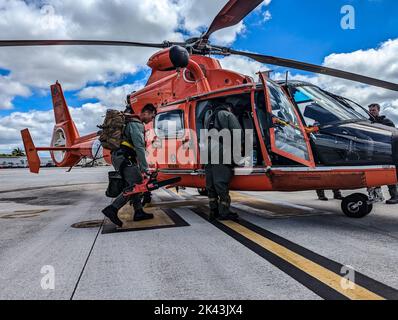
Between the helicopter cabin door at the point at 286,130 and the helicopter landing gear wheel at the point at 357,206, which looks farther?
the helicopter landing gear wheel at the point at 357,206

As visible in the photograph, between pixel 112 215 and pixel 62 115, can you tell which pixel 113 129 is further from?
pixel 62 115

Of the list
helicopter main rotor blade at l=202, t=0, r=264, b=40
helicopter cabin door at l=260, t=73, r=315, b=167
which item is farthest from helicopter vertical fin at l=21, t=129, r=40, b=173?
helicopter cabin door at l=260, t=73, r=315, b=167

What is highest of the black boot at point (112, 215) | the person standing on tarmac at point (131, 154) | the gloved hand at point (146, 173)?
the person standing on tarmac at point (131, 154)

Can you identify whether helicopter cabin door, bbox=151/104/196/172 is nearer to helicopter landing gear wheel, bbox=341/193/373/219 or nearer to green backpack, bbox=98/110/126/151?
green backpack, bbox=98/110/126/151

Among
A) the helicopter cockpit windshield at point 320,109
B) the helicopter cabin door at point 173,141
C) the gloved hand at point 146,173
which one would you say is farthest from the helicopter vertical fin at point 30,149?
the helicopter cockpit windshield at point 320,109

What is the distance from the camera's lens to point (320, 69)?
564cm

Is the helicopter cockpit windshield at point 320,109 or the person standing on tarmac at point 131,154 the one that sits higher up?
the helicopter cockpit windshield at point 320,109

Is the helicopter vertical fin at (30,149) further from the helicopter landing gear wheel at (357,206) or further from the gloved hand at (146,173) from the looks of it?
the helicopter landing gear wheel at (357,206)

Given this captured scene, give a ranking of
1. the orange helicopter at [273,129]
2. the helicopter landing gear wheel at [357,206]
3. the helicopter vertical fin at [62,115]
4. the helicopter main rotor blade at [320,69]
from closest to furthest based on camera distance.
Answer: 1. the orange helicopter at [273,129]
2. the helicopter landing gear wheel at [357,206]
3. the helicopter main rotor blade at [320,69]
4. the helicopter vertical fin at [62,115]

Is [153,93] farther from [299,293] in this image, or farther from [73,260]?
[299,293]

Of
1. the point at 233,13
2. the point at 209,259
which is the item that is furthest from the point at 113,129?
the point at 233,13

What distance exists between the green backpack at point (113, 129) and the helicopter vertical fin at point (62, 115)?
7.91 metres

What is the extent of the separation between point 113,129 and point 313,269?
3.47 m

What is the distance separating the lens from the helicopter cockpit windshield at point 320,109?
14.0ft
